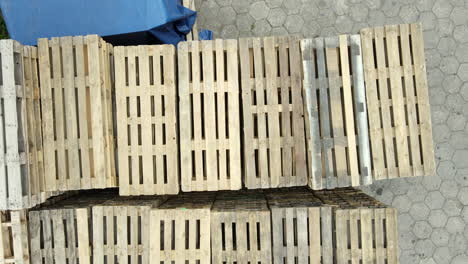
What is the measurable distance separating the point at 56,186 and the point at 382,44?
167 inches

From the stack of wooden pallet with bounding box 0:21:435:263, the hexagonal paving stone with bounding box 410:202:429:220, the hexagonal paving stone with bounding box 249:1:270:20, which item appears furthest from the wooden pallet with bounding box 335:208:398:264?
the hexagonal paving stone with bounding box 249:1:270:20

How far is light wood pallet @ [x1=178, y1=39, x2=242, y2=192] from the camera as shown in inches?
150

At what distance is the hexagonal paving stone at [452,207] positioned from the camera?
6.16m

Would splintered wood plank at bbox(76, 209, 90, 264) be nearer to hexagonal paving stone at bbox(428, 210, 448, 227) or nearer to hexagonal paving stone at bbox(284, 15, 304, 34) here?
hexagonal paving stone at bbox(284, 15, 304, 34)

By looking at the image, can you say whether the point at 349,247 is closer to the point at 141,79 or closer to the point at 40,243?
the point at 141,79

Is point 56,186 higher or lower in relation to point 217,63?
lower

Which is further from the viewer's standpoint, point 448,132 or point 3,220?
point 448,132

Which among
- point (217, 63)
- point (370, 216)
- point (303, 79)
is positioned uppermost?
point (217, 63)

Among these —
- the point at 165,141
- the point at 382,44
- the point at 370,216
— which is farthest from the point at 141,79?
the point at 370,216

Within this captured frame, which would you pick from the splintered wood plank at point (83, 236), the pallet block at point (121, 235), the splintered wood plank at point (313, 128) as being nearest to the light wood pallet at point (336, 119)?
the splintered wood plank at point (313, 128)

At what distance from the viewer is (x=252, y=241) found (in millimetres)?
3828

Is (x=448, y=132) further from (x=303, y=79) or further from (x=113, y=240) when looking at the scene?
(x=113, y=240)

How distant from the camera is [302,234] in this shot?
3834 millimetres

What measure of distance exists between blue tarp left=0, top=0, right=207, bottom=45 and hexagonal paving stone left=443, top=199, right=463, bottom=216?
19.7 ft
